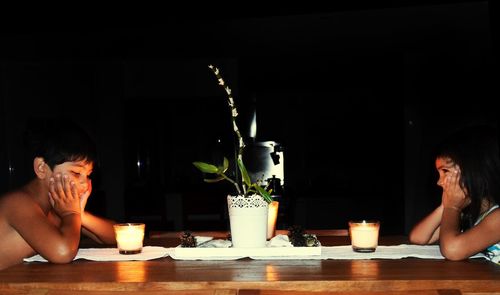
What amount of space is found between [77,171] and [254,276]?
864 mm

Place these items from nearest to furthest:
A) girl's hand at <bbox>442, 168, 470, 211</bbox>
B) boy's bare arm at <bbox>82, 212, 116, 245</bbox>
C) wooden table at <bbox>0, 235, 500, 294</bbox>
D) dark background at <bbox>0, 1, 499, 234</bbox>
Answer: wooden table at <bbox>0, 235, 500, 294</bbox>, girl's hand at <bbox>442, 168, 470, 211</bbox>, boy's bare arm at <bbox>82, 212, 116, 245</bbox>, dark background at <bbox>0, 1, 499, 234</bbox>

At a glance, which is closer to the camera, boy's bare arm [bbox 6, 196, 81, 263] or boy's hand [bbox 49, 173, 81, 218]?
boy's bare arm [bbox 6, 196, 81, 263]

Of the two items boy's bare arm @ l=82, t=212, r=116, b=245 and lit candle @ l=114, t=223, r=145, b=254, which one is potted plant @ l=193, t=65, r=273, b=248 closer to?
lit candle @ l=114, t=223, r=145, b=254

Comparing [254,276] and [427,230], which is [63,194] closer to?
[254,276]

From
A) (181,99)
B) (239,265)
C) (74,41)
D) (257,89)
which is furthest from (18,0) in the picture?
(239,265)

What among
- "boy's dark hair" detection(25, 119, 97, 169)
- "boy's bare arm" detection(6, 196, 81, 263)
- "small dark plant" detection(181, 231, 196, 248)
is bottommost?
"small dark plant" detection(181, 231, 196, 248)

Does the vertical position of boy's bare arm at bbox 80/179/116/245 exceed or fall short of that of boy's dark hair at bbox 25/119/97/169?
it falls short

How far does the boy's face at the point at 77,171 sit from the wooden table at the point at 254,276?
34 centimetres

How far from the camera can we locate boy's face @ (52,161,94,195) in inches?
79.0

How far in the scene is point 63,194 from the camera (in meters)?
1.99

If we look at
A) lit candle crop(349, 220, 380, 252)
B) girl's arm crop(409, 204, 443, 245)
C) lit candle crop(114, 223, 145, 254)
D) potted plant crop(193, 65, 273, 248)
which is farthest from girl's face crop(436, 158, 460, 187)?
lit candle crop(114, 223, 145, 254)

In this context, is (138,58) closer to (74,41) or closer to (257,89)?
(74,41)

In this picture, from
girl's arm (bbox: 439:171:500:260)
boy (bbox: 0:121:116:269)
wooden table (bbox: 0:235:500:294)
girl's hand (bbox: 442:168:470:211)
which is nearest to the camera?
wooden table (bbox: 0:235:500:294)

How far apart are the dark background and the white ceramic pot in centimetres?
386
